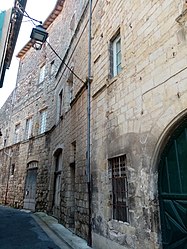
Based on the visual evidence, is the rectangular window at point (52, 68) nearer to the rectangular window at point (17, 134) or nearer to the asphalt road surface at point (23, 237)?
the rectangular window at point (17, 134)

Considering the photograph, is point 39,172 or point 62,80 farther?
point 39,172

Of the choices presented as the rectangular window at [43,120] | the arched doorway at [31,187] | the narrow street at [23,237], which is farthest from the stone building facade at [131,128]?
the rectangular window at [43,120]

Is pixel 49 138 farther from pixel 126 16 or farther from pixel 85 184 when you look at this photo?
pixel 126 16

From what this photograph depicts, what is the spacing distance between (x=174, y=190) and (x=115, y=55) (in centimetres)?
335

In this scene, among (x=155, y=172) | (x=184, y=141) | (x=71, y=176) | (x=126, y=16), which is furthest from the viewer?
(x=71, y=176)

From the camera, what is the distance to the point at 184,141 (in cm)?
286

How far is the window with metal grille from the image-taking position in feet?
12.6

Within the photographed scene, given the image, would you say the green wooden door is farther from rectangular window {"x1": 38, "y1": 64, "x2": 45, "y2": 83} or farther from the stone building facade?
rectangular window {"x1": 38, "y1": 64, "x2": 45, "y2": 83}

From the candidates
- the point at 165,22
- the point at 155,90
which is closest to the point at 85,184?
the point at 155,90

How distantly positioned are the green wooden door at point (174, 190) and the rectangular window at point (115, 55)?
2.46m

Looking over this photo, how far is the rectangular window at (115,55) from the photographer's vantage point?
4.93m

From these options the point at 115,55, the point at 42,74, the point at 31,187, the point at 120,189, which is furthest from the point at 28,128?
the point at 120,189

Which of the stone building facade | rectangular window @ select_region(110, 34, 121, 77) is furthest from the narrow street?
rectangular window @ select_region(110, 34, 121, 77)

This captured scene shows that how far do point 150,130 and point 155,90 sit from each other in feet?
2.03
